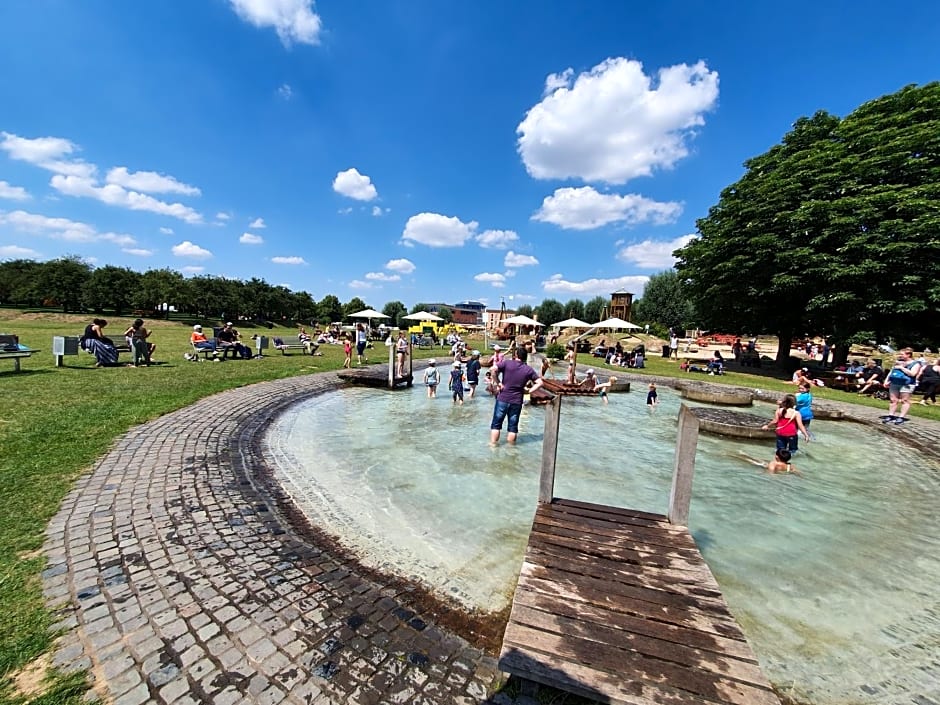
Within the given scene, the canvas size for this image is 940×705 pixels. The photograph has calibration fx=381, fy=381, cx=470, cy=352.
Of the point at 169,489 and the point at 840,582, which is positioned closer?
the point at 840,582

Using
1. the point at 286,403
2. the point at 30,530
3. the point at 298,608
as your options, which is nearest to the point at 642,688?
the point at 298,608

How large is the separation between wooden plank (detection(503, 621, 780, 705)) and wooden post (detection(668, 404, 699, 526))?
78.7 inches

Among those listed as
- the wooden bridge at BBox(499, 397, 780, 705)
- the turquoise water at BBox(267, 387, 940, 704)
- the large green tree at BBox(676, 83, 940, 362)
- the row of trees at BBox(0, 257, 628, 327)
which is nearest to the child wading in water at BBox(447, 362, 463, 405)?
the turquoise water at BBox(267, 387, 940, 704)

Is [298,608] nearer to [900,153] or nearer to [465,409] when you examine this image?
[465,409]

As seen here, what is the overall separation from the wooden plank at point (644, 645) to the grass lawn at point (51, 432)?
8.62 ft

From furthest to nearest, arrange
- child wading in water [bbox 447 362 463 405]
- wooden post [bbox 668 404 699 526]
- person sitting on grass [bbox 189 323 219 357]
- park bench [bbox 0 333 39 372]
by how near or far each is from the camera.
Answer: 1. person sitting on grass [bbox 189 323 219 357]
2. child wading in water [bbox 447 362 463 405]
3. park bench [bbox 0 333 39 372]
4. wooden post [bbox 668 404 699 526]

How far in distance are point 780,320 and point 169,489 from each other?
1052 inches

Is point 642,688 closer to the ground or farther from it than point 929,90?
closer to the ground

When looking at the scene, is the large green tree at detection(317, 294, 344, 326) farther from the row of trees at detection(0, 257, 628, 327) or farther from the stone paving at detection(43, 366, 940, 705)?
the stone paving at detection(43, 366, 940, 705)

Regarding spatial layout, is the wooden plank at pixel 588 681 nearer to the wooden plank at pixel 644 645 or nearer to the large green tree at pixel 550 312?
the wooden plank at pixel 644 645

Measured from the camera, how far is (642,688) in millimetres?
2039

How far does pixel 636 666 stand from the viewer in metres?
2.18

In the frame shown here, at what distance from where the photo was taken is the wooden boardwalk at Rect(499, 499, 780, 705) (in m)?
2.06

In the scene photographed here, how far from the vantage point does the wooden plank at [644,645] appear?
214 centimetres
